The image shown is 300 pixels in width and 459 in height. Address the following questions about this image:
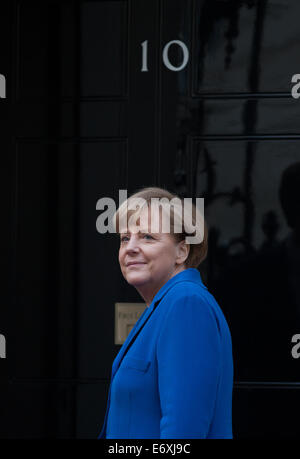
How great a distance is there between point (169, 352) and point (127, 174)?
5.86 feet

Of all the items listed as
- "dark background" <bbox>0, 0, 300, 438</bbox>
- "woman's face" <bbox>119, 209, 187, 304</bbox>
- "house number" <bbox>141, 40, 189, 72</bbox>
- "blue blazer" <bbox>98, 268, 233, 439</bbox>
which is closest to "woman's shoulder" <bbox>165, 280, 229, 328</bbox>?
"blue blazer" <bbox>98, 268, 233, 439</bbox>

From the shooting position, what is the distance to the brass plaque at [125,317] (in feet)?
10.7

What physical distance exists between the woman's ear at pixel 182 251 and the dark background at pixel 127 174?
1411mm

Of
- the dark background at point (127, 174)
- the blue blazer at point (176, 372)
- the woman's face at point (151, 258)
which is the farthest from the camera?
the dark background at point (127, 174)

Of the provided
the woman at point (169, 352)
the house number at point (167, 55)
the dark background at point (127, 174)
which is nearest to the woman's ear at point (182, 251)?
the woman at point (169, 352)

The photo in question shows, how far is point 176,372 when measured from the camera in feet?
5.10

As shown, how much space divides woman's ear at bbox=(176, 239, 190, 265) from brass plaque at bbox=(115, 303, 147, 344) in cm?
146

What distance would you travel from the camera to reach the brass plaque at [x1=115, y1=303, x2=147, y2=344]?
3260 mm

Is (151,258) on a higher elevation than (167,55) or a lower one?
lower

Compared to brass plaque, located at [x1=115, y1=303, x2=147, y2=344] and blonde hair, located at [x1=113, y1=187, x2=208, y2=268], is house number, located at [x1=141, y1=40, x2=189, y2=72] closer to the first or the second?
brass plaque, located at [x1=115, y1=303, x2=147, y2=344]

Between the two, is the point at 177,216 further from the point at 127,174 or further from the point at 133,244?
the point at 127,174

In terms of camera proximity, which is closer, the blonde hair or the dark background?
the blonde hair

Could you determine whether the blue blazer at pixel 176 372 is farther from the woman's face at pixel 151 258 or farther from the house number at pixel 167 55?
the house number at pixel 167 55

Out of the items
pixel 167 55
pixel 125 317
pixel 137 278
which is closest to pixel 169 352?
pixel 137 278
